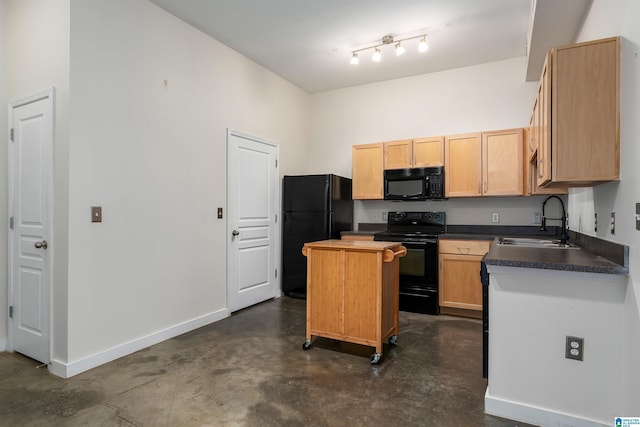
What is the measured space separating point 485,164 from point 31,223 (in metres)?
4.48

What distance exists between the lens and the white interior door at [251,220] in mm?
4000

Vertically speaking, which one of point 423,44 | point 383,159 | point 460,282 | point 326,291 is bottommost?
point 460,282

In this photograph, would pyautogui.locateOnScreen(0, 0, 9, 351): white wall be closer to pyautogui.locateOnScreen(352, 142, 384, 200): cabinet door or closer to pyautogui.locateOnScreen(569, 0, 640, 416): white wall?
pyautogui.locateOnScreen(352, 142, 384, 200): cabinet door

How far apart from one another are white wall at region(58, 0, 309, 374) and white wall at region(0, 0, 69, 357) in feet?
0.25

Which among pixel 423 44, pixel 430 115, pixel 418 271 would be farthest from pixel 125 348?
pixel 430 115

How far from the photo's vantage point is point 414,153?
4.47 meters

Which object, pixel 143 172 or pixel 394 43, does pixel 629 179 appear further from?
pixel 143 172

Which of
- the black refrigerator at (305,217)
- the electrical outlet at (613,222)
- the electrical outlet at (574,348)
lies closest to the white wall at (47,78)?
the black refrigerator at (305,217)

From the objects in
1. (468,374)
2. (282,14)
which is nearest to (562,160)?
(468,374)

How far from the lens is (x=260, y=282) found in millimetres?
4484

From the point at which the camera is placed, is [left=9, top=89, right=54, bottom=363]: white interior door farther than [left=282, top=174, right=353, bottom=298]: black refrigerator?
No

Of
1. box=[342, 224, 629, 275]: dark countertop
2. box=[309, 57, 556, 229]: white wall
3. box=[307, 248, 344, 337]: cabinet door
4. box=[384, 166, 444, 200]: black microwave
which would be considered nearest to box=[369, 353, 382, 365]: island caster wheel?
box=[307, 248, 344, 337]: cabinet door

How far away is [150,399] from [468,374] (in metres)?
2.19

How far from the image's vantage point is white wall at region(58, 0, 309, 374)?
2590 mm
